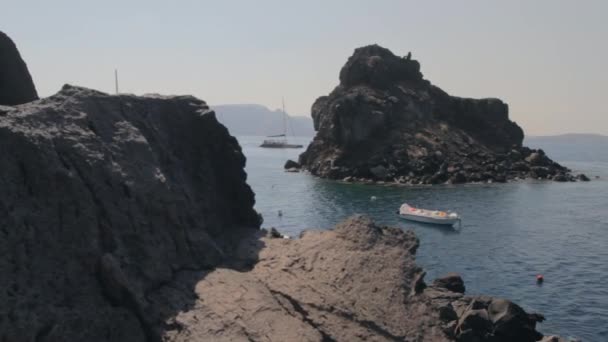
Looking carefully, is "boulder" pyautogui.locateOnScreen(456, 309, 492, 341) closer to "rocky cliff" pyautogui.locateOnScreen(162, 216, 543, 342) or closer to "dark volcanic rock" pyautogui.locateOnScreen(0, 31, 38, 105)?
"rocky cliff" pyautogui.locateOnScreen(162, 216, 543, 342)

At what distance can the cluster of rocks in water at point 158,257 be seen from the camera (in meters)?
17.0

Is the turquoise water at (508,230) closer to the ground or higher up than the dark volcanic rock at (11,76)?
closer to the ground

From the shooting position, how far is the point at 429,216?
6694 cm

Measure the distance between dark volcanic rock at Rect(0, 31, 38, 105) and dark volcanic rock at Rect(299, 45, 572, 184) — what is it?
8915cm

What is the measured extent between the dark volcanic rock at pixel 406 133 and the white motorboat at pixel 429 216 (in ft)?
124

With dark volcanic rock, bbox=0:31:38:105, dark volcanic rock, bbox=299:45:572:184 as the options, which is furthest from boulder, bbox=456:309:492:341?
dark volcanic rock, bbox=299:45:572:184

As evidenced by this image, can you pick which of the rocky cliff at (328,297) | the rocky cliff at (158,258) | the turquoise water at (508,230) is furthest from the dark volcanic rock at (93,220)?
the turquoise water at (508,230)

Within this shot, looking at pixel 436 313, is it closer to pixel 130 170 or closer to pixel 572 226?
pixel 130 170

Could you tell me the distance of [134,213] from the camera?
20.5 metres

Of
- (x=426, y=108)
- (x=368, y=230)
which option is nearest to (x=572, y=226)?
(x=368, y=230)

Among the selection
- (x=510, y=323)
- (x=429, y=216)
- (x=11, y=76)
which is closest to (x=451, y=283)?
(x=510, y=323)

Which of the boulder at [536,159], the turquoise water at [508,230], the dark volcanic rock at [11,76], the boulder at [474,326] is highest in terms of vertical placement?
the dark volcanic rock at [11,76]

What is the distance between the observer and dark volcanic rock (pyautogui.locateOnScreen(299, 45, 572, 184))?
372 ft

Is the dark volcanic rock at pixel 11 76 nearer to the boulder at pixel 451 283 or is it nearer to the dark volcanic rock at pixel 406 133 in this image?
the boulder at pixel 451 283
